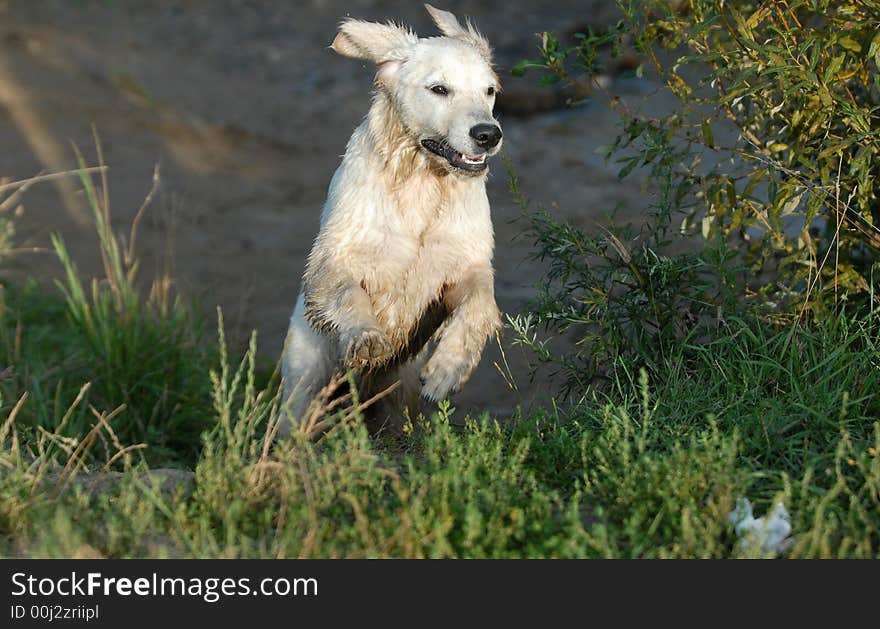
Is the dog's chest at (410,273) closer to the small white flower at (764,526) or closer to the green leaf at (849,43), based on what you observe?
the green leaf at (849,43)

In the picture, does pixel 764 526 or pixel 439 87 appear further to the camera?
pixel 439 87

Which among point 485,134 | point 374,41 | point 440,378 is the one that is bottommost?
point 440,378

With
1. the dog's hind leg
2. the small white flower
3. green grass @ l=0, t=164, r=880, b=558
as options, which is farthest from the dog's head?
the small white flower

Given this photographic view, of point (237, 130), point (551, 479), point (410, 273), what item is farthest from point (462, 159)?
point (237, 130)

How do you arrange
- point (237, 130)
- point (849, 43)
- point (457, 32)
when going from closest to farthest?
1. point (849, 43)
2. point (457, 32)
3. point (237, 130)

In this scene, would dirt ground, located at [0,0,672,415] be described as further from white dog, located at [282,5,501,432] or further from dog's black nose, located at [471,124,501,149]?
dog's black nose, located at [471,124,501,149]

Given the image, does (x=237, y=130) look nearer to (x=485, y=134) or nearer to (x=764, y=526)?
(x=485, y=134)

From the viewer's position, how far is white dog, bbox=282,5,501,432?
14.3 feet

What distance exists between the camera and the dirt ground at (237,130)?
773 centimetres

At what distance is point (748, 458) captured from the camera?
360 cm

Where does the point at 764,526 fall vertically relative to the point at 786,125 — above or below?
below

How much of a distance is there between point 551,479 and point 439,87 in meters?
1.64

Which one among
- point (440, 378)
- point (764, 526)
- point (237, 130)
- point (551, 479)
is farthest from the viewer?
point (237, 130)

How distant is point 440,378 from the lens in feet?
14.1
